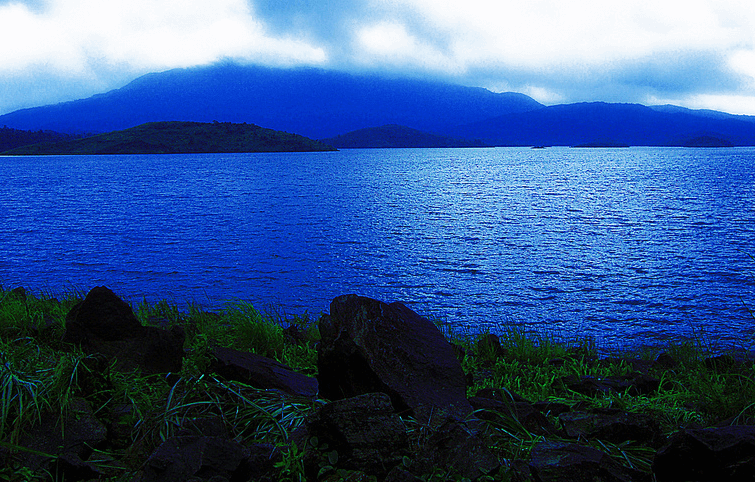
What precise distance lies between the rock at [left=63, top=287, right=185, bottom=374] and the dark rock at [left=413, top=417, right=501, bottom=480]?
376 centimetres

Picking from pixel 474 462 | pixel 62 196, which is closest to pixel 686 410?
pixel 474 462

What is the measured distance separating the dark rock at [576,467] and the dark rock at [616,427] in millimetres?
1017

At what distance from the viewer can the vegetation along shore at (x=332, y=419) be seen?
3.72 m

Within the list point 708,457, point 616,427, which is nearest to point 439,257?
point 616,427

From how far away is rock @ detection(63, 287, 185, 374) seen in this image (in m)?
6.19

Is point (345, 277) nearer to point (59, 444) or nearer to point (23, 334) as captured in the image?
point (23, 334)

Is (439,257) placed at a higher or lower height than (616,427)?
lower

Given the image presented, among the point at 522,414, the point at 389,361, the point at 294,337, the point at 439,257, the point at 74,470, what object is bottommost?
the point at 439,257

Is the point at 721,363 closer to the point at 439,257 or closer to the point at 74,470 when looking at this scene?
the point at 74,470

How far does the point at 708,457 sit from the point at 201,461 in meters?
3.72

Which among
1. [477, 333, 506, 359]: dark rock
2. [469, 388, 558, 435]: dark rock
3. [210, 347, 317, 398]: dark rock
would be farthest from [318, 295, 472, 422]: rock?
[477, 333, 506, 359]: dark rock

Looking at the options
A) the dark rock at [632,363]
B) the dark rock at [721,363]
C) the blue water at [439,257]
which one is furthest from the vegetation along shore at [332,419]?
the blue water at [439,257]

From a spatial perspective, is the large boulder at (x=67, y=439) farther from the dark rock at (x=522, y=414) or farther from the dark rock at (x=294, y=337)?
the dark rock at (x=294, y=337)

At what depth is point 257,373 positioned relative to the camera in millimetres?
5668
